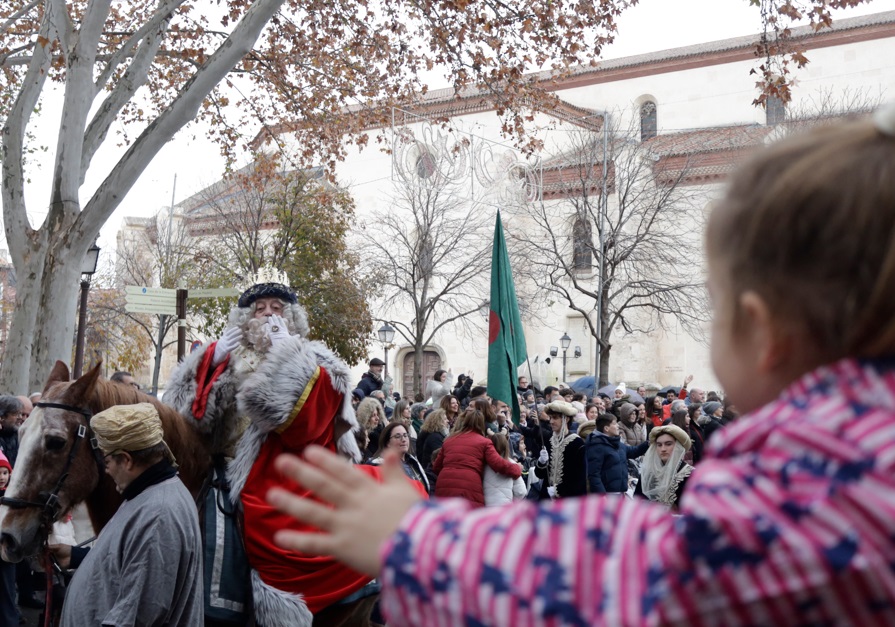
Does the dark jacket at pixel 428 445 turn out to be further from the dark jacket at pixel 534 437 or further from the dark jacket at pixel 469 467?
the dark jacket at pixel 534 437

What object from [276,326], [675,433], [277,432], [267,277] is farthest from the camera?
[675,433]

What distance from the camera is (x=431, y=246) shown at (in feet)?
115

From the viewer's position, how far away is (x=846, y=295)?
866mm

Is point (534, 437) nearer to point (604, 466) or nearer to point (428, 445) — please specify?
point (428, 445)

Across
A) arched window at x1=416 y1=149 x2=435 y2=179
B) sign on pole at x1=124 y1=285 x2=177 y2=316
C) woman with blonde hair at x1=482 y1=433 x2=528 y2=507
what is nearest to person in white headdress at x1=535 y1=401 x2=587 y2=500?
woman with blonde hair at x1=482 y1=433 x2=528 y2=507

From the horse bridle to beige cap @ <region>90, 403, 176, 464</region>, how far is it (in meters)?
0.62

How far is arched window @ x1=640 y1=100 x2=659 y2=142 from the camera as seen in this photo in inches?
1789

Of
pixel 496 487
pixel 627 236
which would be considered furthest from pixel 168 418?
pixel 627 236

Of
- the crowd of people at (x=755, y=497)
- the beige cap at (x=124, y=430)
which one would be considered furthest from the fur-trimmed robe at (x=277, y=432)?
the crowd of people at (x=755, y=497)

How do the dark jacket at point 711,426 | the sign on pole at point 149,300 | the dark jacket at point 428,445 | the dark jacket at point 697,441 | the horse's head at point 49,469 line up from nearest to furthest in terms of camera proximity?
the horse's head at point 49,469, the dark jacket at point 711,426, the dark jacket at point 697,441, the dark jacket at point 428,445, the sign on pole at point 149,300

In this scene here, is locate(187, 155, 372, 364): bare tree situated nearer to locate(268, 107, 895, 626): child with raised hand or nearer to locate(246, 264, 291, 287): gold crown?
locate(246, 264, 291, 287): gold crown

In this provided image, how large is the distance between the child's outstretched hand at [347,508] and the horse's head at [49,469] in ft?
12.2

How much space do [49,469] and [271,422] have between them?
3.60ft

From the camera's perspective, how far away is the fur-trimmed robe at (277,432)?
4691mm
